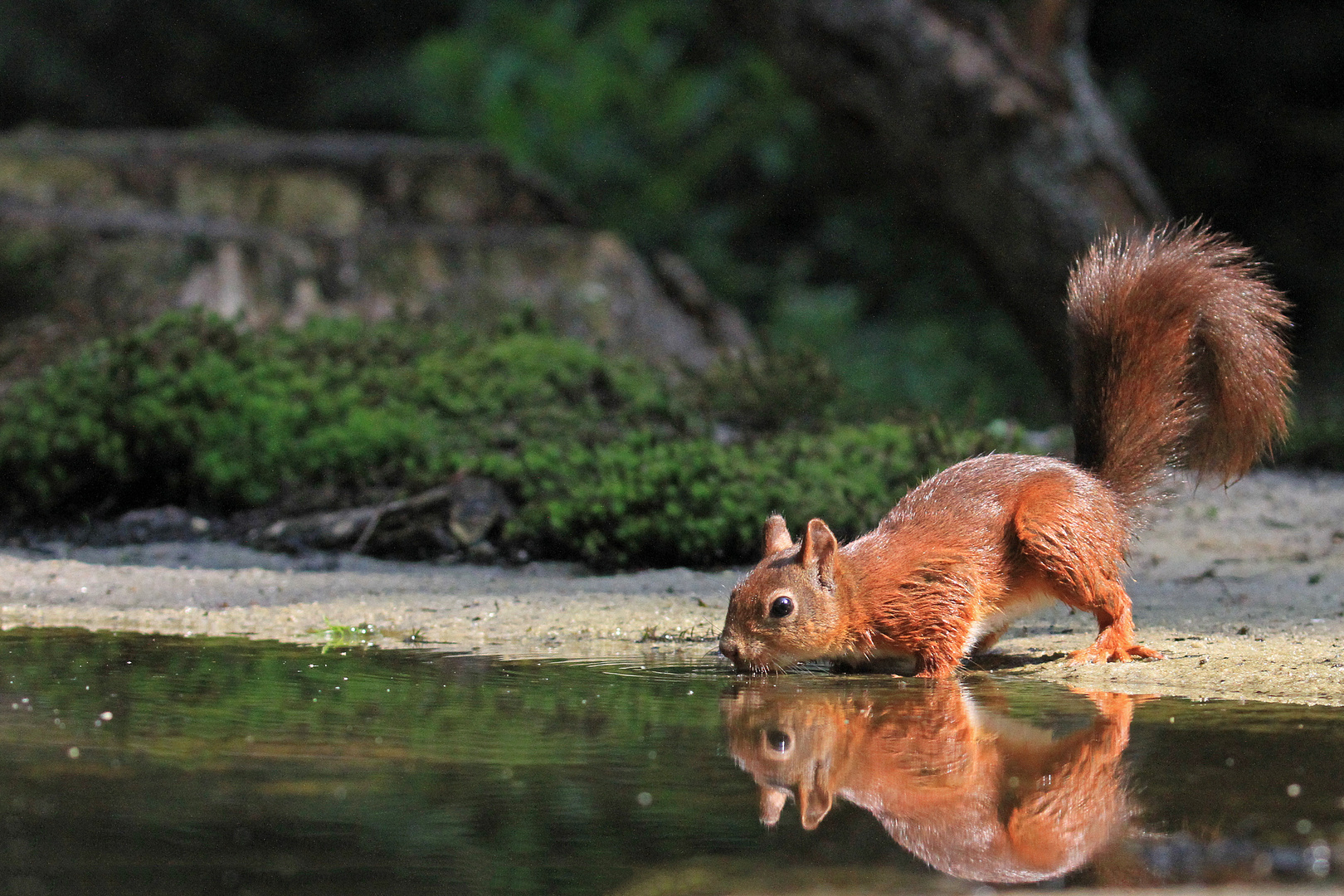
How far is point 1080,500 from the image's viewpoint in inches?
168

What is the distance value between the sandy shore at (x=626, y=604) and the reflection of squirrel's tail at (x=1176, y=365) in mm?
569

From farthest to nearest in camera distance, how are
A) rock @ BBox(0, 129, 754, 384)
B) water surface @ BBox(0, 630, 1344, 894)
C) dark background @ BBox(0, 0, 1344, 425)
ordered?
dark background @ BBox(0, 0, 1344, 425)
rock @ BBox(0, 129, 754, 384)
water surface @ BBox(0, 630, 1344, 894)

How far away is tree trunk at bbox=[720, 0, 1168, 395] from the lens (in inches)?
358

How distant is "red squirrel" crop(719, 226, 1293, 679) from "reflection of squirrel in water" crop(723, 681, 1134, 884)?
48 centimetres

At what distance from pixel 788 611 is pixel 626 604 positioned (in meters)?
1.16

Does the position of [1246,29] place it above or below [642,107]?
above

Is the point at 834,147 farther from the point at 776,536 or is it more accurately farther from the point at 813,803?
the point at 813,803

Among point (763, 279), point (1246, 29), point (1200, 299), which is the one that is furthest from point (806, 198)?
point (1200, 299)

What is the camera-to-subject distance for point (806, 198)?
53.5 feet

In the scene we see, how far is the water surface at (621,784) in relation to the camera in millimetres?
2082

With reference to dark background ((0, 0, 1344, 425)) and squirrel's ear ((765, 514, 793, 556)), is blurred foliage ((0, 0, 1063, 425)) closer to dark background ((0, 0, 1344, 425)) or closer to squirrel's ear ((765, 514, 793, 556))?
dark background ((0, 0, 1344, 425))

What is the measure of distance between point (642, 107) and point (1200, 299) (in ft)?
36.1

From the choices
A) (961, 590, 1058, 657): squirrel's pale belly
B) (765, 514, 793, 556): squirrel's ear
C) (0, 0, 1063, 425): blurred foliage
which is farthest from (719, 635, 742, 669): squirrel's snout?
(0, 0, 1063, 425): blurred foliage

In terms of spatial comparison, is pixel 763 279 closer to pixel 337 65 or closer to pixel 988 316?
pixel 988 316
